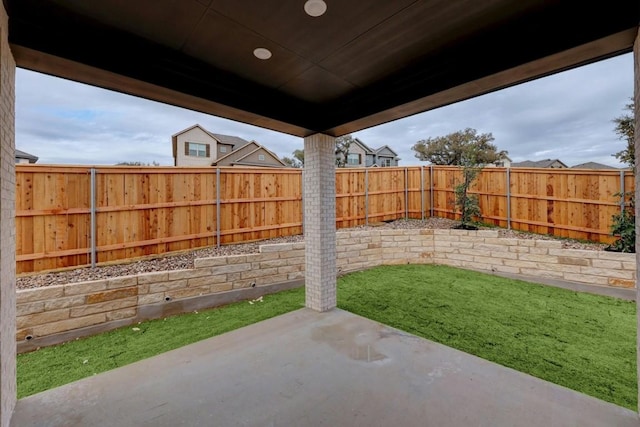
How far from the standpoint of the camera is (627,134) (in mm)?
5016

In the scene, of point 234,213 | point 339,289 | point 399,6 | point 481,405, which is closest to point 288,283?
point 339,289

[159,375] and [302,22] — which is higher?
[302,22]

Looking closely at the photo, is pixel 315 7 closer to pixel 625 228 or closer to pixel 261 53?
pixel 261 53

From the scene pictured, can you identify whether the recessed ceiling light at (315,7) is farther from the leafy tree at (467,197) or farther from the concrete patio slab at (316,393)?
the leafy tree at (467,197)

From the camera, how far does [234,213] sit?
544 cm

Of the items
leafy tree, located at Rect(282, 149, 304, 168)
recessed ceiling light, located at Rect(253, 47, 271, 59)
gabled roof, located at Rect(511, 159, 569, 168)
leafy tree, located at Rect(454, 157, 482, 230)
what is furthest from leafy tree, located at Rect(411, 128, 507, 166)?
recessed ceiling light, located at Rect(253, 47, 271, 59)

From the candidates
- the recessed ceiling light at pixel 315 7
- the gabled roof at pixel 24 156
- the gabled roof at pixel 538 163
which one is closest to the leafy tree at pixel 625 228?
the recessed ceiling light at pixel 315 7

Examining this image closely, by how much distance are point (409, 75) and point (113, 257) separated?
16.2 feet

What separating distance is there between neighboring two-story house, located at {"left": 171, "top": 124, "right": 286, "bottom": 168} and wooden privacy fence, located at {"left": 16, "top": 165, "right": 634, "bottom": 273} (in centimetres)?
1156

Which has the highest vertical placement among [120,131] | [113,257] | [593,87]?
[120,131]

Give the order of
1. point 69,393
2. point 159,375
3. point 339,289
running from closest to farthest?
point 69,393 < point 159,375 < point 339,289

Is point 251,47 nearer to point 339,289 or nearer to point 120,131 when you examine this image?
point 339,289

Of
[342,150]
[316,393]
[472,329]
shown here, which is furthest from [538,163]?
[316,393]

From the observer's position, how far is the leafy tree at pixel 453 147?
48.5 ft
